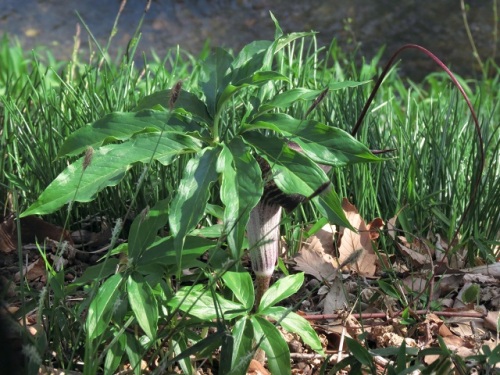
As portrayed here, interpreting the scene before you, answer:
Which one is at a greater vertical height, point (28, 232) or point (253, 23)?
point (28, 232)

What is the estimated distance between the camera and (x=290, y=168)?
64.6 inches

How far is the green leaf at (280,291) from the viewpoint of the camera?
5.71ft

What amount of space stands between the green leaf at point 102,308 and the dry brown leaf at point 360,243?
0.81 m

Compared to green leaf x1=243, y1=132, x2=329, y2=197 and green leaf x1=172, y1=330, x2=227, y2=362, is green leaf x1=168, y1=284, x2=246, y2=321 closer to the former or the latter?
green leaf x1=172, y1=330, x2=227, y2=362

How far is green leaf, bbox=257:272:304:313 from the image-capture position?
1.74 meters

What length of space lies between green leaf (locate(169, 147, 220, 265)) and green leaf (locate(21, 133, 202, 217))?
0.07m

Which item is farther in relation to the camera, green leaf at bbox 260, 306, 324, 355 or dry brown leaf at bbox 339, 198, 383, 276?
dry brown leaf at bbox 339, 198, 383, 276

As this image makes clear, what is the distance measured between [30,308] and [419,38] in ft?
16.0

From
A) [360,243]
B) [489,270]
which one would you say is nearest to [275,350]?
[360,243]

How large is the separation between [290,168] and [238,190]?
0.43ft

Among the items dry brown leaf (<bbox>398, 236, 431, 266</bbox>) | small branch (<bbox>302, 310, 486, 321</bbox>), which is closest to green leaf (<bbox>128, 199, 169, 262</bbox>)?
small branch (<bbox>302, 310, 486, 321</bbox>)

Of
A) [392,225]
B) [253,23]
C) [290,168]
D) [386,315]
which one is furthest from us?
[253,23]

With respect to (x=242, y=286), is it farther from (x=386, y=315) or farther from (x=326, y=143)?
(x=386, y=315)

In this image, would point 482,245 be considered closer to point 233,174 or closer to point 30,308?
point 233,174
